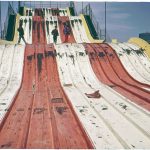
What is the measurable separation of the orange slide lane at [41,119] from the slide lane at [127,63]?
2273mm

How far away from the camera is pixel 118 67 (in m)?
9.68

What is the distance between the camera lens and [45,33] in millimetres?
19703

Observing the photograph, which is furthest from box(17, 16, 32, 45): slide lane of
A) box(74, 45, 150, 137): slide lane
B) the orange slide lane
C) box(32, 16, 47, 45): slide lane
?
the orange slide lane

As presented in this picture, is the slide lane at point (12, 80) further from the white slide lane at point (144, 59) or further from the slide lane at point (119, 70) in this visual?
the white slide lane at point (144, 59)

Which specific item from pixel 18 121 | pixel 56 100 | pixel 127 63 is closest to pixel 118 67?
pixel 127 63

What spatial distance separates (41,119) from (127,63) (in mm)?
5463

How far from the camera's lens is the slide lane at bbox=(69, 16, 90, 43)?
18828mm

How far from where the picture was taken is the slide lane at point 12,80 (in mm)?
6164

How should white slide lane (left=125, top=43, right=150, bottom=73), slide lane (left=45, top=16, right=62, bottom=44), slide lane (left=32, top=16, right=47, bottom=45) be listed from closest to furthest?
white slide lane (left=125, top=43, right=150, bottom=73)
slide lane (left=32, top=16, right=47, bottom=45)
slide lane (left=45, top=16, right=62, bottom=44)

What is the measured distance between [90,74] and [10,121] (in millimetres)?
4439

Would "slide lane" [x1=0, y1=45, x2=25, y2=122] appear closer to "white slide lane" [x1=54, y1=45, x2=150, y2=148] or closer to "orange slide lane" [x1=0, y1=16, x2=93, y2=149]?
"orange slide lane" [x1=0, y1=16, x2=93, y2=149]

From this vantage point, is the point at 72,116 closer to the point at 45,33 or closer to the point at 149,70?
the point at 149,70

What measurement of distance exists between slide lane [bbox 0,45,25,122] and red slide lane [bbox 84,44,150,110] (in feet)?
7.41

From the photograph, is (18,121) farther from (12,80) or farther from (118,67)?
(118,67)
